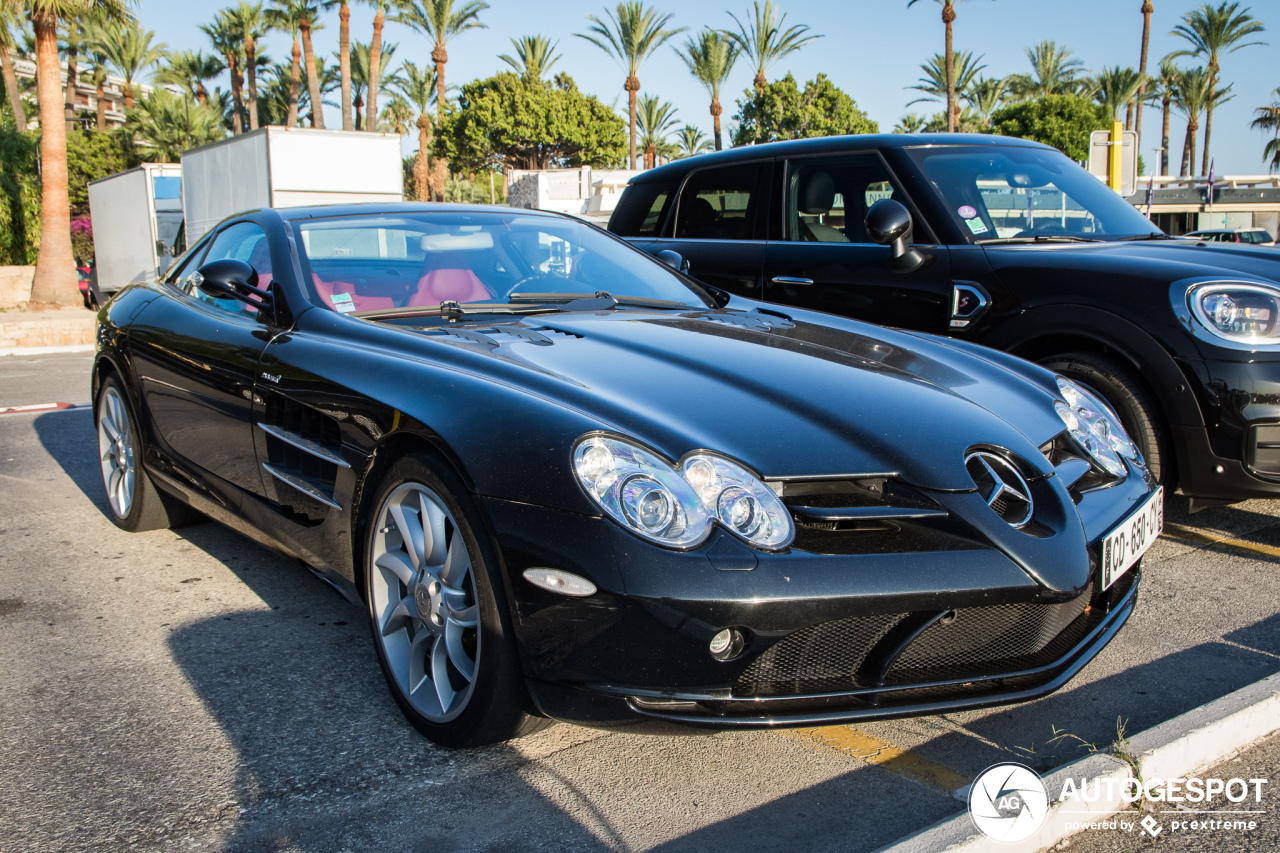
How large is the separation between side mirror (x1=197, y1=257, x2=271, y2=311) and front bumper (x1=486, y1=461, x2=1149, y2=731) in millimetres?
1666

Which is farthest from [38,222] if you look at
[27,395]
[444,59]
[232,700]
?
[232,700]

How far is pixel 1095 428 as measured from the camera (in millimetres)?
3086

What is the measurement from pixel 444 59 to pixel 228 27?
13.4m

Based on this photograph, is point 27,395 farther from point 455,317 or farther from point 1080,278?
point 1080,278

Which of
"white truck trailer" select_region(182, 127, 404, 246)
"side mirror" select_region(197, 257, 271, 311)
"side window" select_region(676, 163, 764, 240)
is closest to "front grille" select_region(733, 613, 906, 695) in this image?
"side mirror" select_region(197, 257, 271, 311)

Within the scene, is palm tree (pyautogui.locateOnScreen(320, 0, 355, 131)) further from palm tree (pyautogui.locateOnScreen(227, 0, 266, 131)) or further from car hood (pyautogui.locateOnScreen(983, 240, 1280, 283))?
car hood (pyautogui.locateOnScreen(983, 240, 1280, 283))

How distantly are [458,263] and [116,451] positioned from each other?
82.3 inches

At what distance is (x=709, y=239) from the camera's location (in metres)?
5.94

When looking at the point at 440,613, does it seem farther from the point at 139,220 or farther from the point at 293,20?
the point at 293,20

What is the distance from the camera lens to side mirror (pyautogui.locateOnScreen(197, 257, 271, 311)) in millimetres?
3427

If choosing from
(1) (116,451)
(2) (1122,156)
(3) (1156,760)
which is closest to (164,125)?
(2) (1122,156)

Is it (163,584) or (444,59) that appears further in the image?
(444,59)

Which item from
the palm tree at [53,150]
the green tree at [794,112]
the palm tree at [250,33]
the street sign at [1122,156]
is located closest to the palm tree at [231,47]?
the palm tree at [250,33]

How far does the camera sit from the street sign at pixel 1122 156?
9242 millimetres
